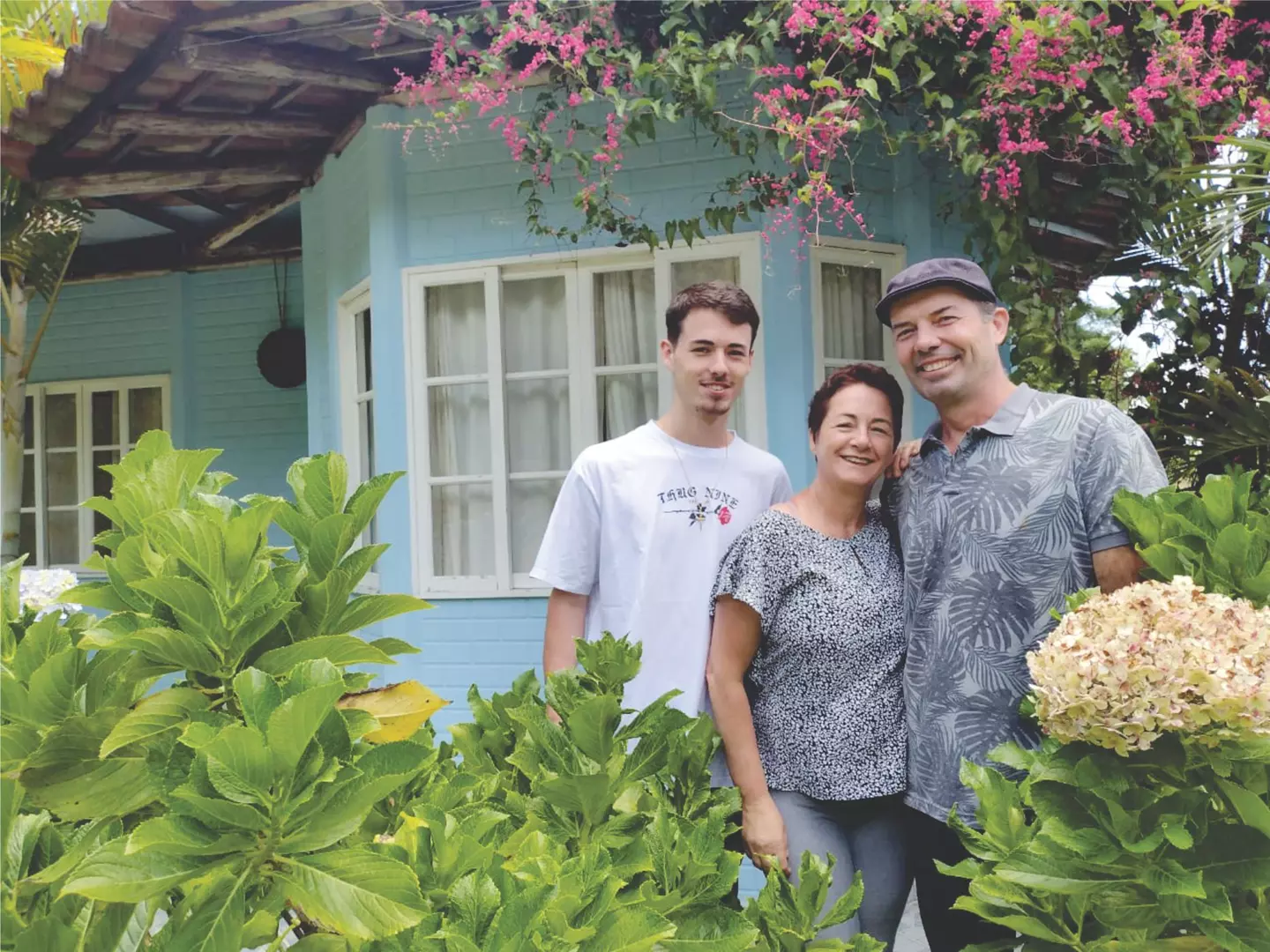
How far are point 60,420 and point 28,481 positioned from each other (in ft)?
1.88

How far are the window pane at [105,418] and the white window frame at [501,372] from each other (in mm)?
4442

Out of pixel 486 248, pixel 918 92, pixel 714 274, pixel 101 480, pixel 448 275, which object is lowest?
pixel 101 480

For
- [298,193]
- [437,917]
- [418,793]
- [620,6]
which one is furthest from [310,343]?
[437,917]

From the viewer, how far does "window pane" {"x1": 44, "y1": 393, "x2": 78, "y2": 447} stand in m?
8.64

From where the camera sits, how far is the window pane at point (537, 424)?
511 centimetres

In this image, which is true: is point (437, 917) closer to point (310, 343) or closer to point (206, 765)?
point (206, 765)

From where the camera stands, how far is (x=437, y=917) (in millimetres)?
948

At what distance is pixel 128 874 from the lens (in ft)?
2.72

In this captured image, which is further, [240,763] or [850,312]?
[850,312]

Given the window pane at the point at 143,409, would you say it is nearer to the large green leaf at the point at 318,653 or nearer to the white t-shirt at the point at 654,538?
the white t-shirt at the point at 654,538

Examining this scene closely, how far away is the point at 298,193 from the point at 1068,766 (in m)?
6.21

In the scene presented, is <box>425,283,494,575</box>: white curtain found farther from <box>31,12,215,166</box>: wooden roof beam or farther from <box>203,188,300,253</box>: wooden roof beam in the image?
<box>203,188,300,253</box>: wooden roof beam

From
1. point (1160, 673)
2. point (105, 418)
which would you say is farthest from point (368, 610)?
point (105, 418)

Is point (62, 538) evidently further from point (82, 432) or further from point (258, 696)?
point (258, 696)
